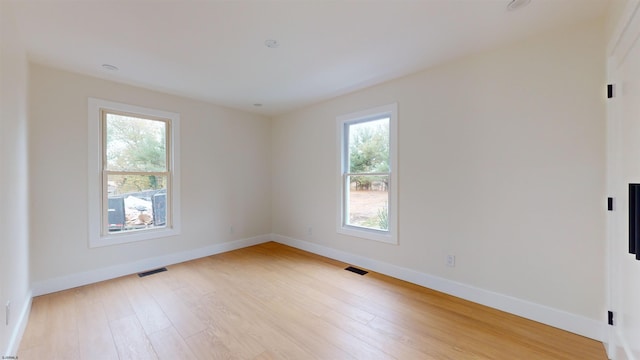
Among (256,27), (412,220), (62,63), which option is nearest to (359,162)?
(412,220)

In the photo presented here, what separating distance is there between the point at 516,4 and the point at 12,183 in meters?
3.87

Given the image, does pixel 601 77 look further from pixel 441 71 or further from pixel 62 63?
pixel 62 63

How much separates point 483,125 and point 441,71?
76 cm

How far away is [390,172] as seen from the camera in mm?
3297

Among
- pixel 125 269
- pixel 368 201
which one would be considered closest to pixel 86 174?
pixel 125 269

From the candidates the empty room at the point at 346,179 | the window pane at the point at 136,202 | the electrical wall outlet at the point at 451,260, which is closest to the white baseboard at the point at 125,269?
the empty room at the point at 346,179

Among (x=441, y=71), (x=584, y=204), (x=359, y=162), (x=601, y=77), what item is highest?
(x=441, y=71)

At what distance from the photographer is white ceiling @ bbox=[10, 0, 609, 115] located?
73.4 inches

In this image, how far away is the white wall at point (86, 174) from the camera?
2.78 m

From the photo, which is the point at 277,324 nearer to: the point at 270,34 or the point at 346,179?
the point at 346,179

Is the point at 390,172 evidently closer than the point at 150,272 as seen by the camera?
Yes

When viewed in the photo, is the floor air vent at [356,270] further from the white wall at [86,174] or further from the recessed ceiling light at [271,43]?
the recessed ceiling light at [271,43]

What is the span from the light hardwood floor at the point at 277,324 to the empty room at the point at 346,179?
23 millimetres

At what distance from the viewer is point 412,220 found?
10.1 ft
